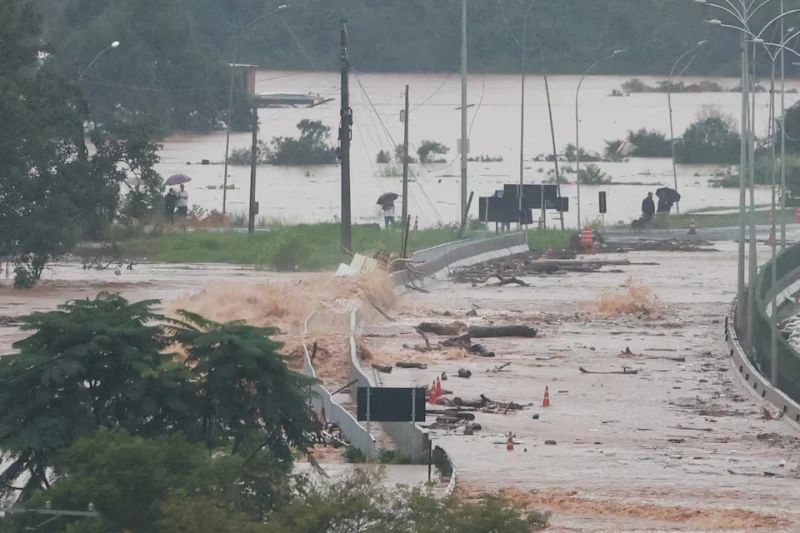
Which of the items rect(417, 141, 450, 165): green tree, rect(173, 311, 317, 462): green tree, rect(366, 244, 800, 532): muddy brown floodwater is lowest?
rect(366, 244, 800, 532): muddy brown floodwater

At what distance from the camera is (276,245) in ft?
167

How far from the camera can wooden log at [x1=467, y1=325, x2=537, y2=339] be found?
35812mm

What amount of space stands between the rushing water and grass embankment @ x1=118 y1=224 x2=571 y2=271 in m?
9.23

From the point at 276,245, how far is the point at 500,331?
15938 mm

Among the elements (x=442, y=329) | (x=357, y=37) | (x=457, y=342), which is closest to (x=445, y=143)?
(x=357, y=37)

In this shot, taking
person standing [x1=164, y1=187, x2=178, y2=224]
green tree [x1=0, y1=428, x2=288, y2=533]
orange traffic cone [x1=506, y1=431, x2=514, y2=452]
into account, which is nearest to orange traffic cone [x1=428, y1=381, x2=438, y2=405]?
orange traffic cone [x1=506, y1=431, x2=514, y2=452]

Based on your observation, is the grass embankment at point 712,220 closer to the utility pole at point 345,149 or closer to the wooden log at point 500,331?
the utility pole at point 345,149

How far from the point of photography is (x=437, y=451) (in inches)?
791

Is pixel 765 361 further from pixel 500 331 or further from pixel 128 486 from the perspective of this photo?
pixel 128 486

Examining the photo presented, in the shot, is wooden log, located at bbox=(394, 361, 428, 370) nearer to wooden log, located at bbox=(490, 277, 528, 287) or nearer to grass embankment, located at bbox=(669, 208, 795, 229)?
wooden log, located at bbox=(490, 277, 528, 287)

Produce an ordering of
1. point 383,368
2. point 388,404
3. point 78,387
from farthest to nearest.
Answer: point 383,368 → point 388,404 → point 78,387

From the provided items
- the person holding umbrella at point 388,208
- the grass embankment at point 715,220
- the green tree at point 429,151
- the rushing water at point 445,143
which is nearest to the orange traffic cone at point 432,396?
the rushing water at point 445,143

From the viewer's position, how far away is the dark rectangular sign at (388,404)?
20.2 metres

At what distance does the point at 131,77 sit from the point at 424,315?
6391cm
